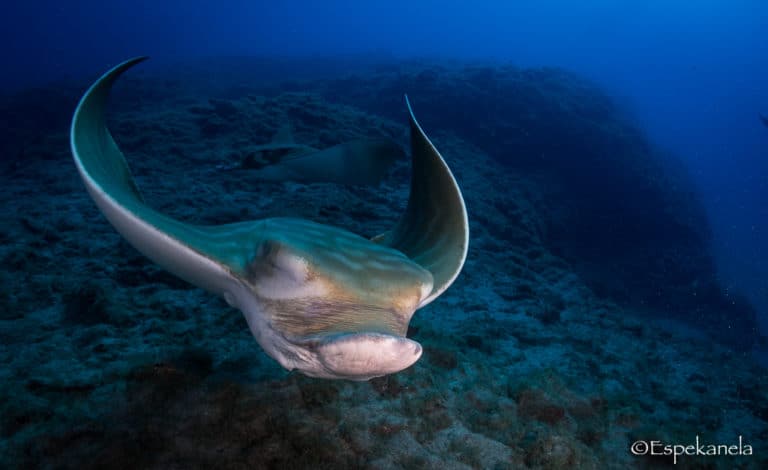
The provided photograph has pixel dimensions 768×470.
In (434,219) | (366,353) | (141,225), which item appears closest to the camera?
(366,353)

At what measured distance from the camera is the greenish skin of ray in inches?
63.2

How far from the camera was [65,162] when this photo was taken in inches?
269

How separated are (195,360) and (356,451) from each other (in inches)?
54.9

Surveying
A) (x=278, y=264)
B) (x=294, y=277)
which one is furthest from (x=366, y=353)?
(x=278, y=264)

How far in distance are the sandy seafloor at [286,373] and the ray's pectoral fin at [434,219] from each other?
1030mm

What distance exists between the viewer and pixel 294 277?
183cm

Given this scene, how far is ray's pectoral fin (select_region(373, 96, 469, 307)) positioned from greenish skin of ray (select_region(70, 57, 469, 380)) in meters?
0.23

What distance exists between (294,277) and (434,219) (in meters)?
1.49

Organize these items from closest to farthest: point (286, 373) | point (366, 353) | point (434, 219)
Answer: point (366, 353)
point (286, 373)
point (434, 219)

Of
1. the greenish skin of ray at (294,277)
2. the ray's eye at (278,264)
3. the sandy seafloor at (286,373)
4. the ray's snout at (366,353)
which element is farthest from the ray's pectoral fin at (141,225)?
the sandy seafloor at (286,373)

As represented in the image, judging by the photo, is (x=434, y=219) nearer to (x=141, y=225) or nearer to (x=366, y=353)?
(x=366, y=353)

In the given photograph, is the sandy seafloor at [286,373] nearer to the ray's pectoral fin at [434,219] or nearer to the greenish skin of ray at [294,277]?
the greenish skin of ray at [294,277]

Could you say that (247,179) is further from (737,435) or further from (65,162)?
(737,435)

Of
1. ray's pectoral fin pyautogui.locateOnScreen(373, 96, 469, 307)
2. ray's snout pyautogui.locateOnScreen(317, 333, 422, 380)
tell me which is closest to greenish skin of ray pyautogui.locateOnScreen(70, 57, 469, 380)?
ray's snout pyautogui.locateOnScreen(317, 333, 422, 380)
